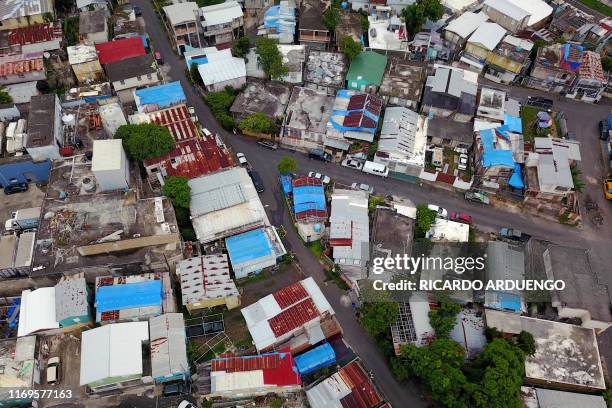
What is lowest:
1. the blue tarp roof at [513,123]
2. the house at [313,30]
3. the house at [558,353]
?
the house at [558,353]

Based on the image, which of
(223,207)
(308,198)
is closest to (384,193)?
(308,198)

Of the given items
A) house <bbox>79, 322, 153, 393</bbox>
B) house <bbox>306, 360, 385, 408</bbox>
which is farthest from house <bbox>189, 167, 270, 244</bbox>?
house <bbox>306, 360, 385, 408</bbox>

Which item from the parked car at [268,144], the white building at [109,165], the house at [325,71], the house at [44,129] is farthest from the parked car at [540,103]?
the house at [44,129]

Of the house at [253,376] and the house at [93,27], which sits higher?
the house at [93,27]

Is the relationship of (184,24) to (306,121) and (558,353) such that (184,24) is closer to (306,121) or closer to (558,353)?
(306,121)

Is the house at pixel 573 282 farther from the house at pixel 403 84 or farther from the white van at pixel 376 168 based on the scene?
the house at pixel 403 84

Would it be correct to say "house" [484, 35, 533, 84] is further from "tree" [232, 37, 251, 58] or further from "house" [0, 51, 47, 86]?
"house" [0, 51, 47, 86]
